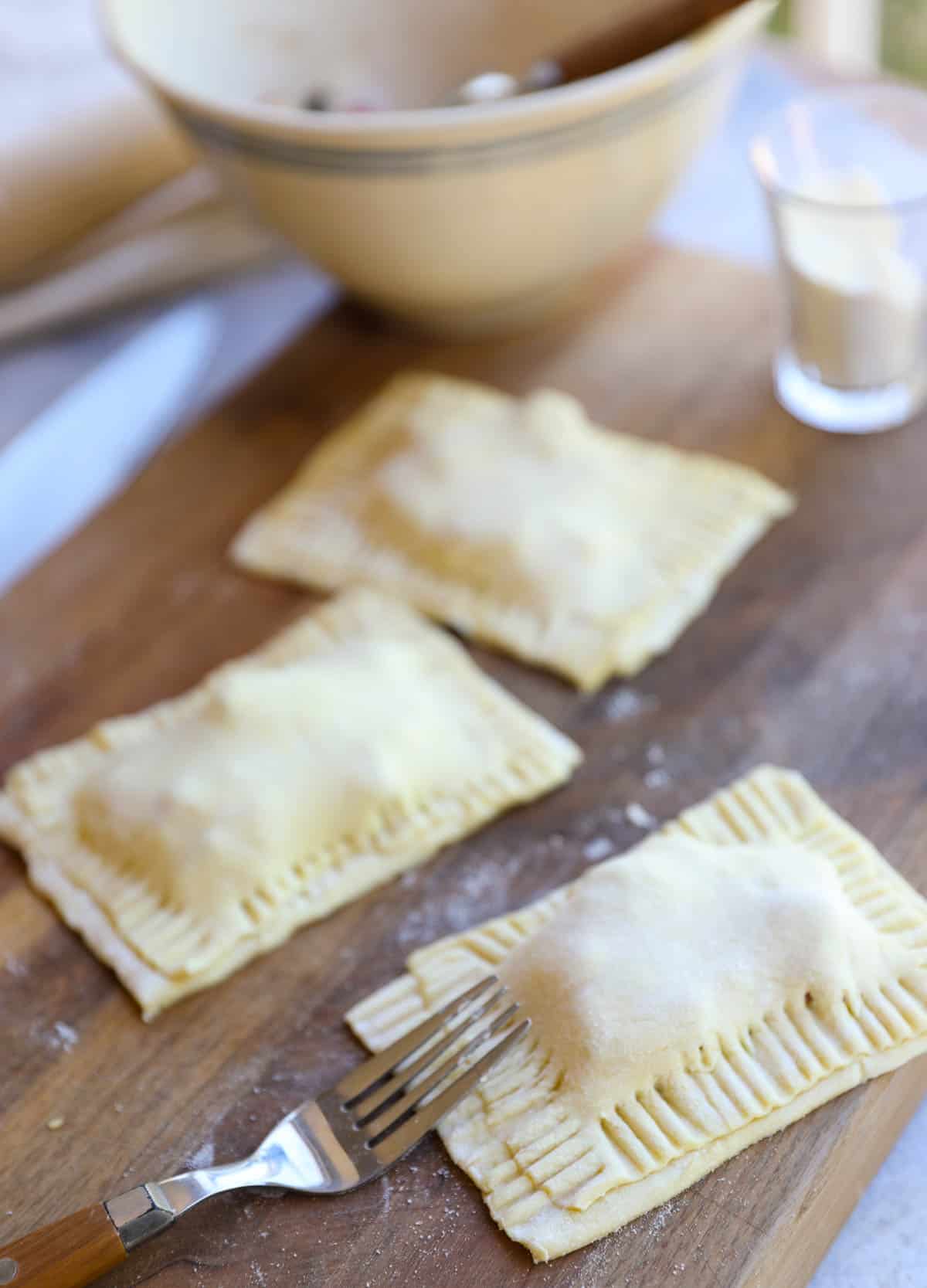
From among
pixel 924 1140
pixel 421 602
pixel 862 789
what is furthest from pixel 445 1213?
pixel 421 602

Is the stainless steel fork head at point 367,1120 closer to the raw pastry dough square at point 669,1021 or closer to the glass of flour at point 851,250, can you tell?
the raw pastry dough square at point 669,1021

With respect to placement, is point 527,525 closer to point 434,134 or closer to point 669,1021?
point 434,134

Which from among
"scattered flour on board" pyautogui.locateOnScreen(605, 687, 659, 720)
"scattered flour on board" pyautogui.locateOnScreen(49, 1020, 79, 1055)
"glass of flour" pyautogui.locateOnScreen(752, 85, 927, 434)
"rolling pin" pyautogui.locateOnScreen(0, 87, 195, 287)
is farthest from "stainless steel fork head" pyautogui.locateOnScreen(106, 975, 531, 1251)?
"rolling pin" pyautogui.locateOnScreen(0, 87, 195, 287)

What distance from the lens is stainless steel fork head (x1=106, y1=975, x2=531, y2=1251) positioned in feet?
3.44

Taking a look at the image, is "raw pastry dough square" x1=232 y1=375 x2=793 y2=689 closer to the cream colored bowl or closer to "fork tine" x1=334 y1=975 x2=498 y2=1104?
the cream colored bowl

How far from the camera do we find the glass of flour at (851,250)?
5.07ft

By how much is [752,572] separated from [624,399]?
35 cm

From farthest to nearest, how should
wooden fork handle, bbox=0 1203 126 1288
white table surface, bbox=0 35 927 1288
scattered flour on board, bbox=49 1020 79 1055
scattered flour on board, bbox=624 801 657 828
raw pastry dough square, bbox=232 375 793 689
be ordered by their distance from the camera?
white table surface, bbox=0 35 927 1288
raw pastry dough square, bbox=232 375 793 689
scattered flour on board, bbox=624 801 657 828
scattered flour on board, bbox=49 1020 79 1055
wooden fork handle, bbox=0 1203 126 1288

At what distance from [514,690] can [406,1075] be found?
0.47 metres

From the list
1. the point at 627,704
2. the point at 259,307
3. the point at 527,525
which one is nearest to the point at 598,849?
the point at 627,704

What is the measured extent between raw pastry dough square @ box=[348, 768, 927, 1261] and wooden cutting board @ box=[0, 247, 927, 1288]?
0.03 meters

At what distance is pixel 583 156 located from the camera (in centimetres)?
158

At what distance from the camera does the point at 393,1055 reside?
3.71ft

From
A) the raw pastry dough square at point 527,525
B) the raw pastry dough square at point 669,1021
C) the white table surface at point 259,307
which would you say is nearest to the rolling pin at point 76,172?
the white table surface at point 259,307
